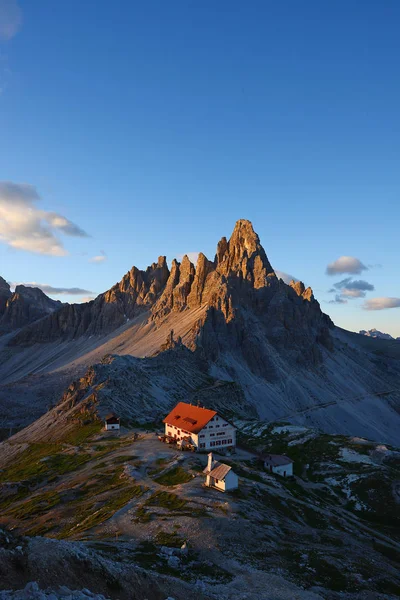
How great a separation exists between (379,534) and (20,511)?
154 ft

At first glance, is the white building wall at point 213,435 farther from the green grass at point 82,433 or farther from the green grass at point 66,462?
the green grass at point 82,433

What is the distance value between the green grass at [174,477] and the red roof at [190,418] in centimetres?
1439

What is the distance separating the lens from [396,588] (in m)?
37.8

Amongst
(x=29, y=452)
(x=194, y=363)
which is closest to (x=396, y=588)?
(x=29, y=452)

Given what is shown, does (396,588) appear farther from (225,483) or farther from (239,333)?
(239,333)

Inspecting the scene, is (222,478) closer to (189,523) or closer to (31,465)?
(189,523)

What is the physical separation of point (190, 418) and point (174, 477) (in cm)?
2084

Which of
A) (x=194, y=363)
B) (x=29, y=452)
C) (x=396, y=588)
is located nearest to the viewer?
(x=396, y=588)

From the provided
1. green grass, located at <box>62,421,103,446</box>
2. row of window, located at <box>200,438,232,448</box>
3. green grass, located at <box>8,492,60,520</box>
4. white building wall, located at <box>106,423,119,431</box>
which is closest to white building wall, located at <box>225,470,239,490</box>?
green grass, located at <box>8,492,60,520</box>

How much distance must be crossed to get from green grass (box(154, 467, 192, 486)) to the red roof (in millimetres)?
14387

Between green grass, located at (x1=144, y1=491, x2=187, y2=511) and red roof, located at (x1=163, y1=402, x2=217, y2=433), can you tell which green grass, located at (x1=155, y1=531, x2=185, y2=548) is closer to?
green grass, located at (x1=144, y1=491, x2=187, y2=511)

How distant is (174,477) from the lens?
60625 millimetres

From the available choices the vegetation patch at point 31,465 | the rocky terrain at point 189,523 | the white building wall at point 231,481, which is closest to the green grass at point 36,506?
the rocky terrain at point 189,523

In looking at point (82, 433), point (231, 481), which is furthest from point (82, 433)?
point (231, 481)
